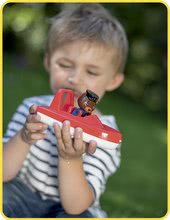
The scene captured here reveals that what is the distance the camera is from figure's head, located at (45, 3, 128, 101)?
6.70 feet

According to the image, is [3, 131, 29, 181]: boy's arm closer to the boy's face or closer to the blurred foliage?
the boy's face

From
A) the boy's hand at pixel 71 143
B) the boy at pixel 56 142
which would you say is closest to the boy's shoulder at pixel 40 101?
the boy at pixel 56 142

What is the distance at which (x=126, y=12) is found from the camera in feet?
29.4

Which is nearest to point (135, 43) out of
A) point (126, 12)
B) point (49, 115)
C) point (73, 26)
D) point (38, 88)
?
point (126, 12)

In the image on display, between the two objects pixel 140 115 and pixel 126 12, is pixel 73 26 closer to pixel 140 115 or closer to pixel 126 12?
pixel 140 115

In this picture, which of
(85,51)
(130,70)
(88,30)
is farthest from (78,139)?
(130,70)

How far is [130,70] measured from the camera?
919 cm

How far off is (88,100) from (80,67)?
521mm

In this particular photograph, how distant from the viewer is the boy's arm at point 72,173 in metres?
1.55

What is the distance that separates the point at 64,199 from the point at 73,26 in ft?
2.73

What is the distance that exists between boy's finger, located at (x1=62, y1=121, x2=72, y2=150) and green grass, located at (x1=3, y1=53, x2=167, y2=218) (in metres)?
1.13

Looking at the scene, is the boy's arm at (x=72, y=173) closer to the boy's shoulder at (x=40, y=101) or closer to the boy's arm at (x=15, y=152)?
the boy's arm at (x=15, y=152)

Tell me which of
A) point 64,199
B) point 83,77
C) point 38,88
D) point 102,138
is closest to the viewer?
point 102,138

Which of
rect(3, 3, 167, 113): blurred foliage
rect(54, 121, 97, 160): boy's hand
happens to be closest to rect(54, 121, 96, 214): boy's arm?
rect(54, 121, 97, 160): boy's hand
